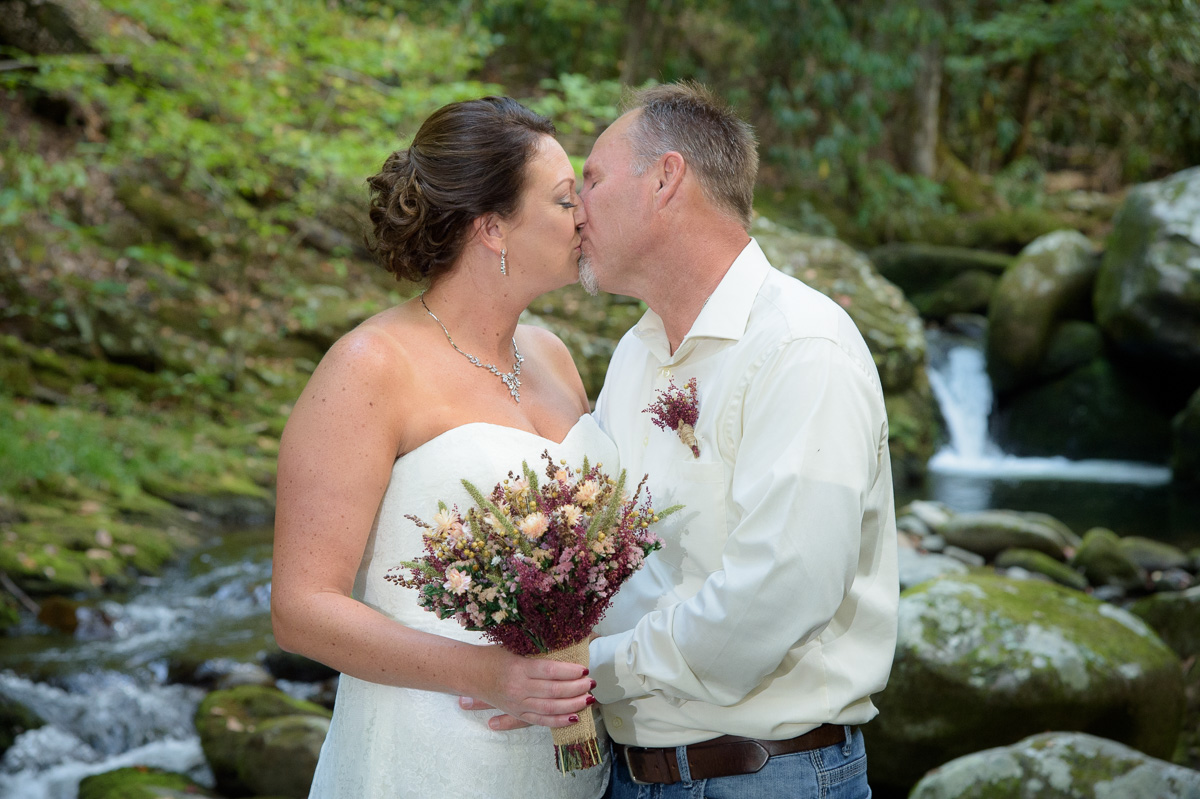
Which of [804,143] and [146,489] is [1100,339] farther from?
[146,489]

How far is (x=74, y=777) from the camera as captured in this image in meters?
5.32

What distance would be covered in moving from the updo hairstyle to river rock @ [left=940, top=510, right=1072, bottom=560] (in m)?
7.24

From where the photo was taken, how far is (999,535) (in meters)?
8.92

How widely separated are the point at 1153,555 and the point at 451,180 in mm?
8139

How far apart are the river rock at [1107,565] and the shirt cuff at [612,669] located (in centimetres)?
739

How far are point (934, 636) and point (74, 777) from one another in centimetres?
441

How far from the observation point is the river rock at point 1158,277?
39.1ft

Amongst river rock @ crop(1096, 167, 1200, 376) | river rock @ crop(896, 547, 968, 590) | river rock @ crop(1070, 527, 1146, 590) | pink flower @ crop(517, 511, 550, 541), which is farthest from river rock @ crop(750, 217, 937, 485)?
pink flower @ crop(517, 511, 550, 541)

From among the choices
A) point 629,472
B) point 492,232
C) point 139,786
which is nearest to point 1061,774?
point 629,472

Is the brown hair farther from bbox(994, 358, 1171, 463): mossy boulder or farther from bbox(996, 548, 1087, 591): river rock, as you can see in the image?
bbox(994, 358, 1171, 463): mossy boulder

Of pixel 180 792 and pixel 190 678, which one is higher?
pixel 180 792

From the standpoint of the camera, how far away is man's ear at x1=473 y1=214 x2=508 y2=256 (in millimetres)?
2867

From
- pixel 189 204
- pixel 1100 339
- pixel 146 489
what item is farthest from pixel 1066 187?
pixel 146 489

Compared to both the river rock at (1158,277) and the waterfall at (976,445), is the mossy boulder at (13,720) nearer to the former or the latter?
the waterfall at (976,445)
